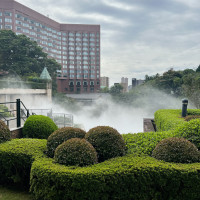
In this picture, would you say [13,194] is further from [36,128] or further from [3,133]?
[36,128]

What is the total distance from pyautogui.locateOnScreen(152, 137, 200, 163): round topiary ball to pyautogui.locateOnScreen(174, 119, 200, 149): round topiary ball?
62cm

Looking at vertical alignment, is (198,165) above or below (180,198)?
above

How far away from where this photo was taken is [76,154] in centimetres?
392

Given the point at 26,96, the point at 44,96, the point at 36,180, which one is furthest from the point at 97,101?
the point at 36,180

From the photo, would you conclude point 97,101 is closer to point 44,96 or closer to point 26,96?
point 44,96

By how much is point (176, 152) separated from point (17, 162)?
3.46 metres

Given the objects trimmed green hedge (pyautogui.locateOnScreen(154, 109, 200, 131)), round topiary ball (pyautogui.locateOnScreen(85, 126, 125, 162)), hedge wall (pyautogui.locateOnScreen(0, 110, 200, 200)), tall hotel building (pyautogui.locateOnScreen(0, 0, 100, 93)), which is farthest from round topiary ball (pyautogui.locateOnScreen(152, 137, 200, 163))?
tall hotel building (pyautogui.locateOnScreen(0, 0, 100, 93))

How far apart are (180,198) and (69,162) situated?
214cm

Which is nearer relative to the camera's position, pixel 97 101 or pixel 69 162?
pixel 69 162

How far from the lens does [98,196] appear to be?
3.43m

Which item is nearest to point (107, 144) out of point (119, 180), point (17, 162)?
point (119, 180)

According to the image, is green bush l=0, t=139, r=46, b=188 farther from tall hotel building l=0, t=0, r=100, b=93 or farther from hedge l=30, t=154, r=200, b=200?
tall hotel building l=0, t=0, r=100, b=93

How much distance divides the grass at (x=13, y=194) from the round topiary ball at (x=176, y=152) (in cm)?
289

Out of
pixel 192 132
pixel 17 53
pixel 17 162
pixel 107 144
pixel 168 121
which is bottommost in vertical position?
pixel 17 162
